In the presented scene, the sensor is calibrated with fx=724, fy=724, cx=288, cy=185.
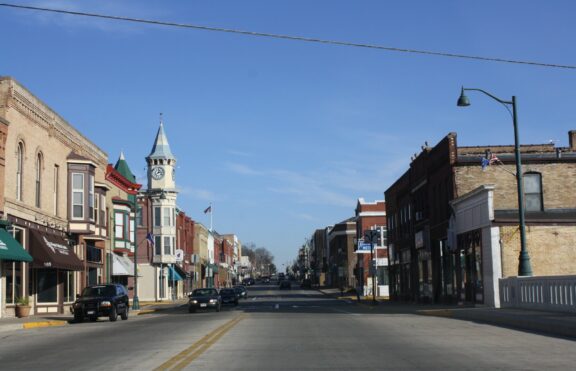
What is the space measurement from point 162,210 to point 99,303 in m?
45.4

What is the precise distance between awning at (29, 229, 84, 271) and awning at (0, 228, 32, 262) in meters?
1.74

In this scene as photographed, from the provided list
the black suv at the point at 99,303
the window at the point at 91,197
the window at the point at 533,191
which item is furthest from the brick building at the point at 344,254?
the black suv at the point at 99,303

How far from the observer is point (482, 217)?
34844 millimetres

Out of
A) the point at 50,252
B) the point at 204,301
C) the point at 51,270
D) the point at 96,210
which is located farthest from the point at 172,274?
the point at 50,252

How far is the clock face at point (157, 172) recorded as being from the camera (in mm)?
78188

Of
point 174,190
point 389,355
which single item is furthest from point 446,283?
point 174,190

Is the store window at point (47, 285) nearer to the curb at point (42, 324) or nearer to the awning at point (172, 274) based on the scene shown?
the curb at point (42, 324)

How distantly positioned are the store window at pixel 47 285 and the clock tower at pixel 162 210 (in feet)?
114

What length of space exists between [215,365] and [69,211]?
3064 cm

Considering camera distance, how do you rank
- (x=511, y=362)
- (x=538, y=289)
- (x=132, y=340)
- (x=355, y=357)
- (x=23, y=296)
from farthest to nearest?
(x=23, y=296)
(x=538, y=289)
(x=132, y=340)
(x=355, y=357)
(x=511, y=362)

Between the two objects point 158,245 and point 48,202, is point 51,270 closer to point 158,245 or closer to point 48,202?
point 48,202

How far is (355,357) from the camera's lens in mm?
14289

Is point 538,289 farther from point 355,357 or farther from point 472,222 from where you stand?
point 355,357

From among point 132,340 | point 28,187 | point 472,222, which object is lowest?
point 132,340
